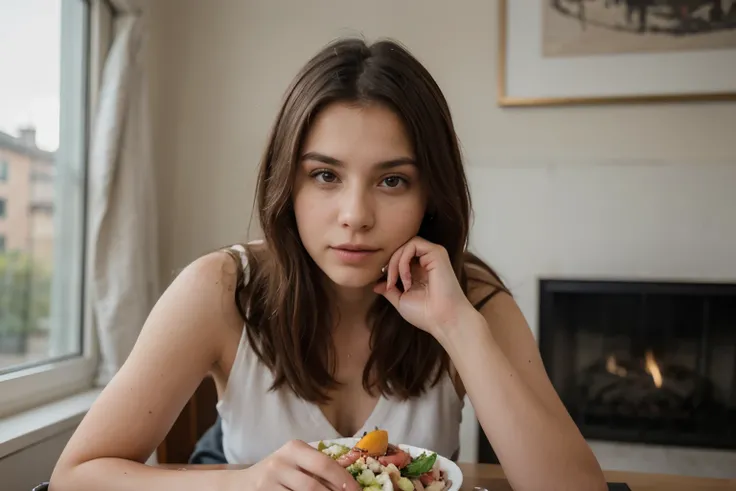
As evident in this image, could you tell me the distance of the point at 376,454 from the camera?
77 cm

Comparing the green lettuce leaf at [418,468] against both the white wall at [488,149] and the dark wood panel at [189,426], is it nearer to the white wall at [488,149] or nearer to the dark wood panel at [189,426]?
the dark wood panel at [189,426]

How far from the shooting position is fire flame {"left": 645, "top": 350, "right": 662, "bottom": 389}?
92.9 inches

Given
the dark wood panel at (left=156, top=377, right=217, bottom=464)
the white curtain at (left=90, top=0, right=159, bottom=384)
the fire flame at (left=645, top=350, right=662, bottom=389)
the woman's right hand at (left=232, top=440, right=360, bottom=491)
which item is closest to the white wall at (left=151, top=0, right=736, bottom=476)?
the fire flame at (left=645, top=350, right=662, bottom=389)

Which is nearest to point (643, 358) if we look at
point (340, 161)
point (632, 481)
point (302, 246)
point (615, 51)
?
Result: point (615, 51)

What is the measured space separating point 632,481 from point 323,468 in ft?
1.84

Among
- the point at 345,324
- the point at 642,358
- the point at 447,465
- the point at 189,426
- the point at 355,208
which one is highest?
the point at 355,208

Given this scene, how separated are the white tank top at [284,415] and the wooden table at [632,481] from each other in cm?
15

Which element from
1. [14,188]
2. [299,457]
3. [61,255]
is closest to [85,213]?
[61,255]

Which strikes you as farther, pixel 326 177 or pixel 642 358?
pixel 642 358

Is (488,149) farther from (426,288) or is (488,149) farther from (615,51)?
(426,288)

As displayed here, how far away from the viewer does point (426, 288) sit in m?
1.10

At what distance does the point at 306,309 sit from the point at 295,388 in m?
0.14

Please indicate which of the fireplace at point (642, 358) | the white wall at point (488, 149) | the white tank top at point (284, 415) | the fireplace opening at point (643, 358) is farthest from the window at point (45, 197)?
the fireplace opening at point (643, 358)

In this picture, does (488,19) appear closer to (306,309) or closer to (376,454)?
(306,309)
